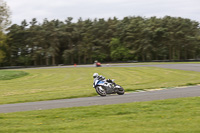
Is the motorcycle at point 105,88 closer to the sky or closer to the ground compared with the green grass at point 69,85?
closer to the sky

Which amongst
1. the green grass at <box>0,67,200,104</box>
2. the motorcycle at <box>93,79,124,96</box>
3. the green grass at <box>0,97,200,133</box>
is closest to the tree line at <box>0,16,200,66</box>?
the green grass at <box>0,67,200,104</box>

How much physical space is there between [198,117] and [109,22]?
8002 centimetres

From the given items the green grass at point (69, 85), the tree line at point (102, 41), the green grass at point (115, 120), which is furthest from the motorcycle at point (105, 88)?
the tree line at point (102, 41)

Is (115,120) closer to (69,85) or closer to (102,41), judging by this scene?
(69,85)

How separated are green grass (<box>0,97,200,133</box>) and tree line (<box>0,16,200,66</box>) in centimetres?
6268

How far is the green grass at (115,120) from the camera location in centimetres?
683

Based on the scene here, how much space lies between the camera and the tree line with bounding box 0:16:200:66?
7200 centimetres

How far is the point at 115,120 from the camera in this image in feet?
26.2

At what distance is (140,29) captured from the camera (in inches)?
2958

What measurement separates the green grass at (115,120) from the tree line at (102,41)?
6268 centimetres

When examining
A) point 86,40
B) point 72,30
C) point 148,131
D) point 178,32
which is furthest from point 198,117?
point 72,30

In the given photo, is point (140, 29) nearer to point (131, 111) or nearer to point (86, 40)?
point (86, 40)

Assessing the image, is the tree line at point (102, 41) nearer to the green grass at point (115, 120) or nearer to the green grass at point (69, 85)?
the green grass at point (69, 85)

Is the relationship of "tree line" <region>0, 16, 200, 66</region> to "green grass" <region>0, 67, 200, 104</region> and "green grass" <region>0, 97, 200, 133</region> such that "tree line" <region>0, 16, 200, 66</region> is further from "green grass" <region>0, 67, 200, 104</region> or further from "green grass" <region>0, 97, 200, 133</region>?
"green grass" <region>0, 97, 200, 133</region>
